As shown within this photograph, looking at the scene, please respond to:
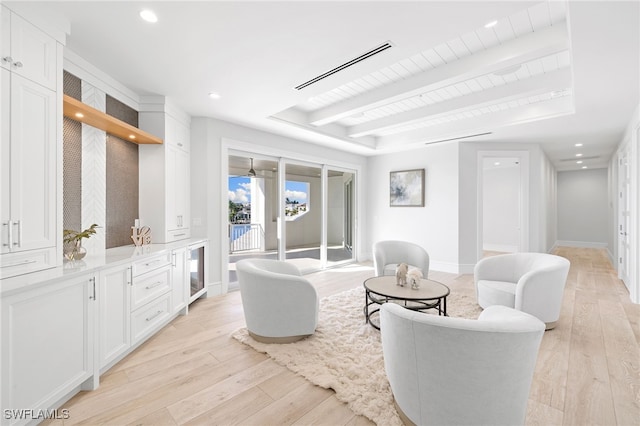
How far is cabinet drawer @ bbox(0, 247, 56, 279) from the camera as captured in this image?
69.7 inches

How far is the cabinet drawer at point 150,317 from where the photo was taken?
8.54 feet

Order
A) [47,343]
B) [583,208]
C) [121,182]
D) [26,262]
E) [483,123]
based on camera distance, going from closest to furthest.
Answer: [47,343] < [26,262] < [121,182] < [483,123] < [583,208]

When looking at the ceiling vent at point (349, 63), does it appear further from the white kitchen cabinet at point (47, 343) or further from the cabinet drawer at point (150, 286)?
the white kitchen cabinet at point (47, 343)

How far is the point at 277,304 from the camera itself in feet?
8.75

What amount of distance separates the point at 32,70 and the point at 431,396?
A: 3.20m

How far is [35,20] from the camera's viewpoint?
1984 mm

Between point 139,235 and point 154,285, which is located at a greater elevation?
point 139,235

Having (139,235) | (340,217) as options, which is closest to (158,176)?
(139,235)

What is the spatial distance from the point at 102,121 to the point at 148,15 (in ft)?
4.11

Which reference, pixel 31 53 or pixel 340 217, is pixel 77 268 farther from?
pixel 340 217

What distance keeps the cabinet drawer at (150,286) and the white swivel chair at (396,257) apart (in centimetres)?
285

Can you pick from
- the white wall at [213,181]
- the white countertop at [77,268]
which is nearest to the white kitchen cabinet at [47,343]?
the white countertop at [77,268]

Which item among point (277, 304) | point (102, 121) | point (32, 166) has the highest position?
point (102, 121)

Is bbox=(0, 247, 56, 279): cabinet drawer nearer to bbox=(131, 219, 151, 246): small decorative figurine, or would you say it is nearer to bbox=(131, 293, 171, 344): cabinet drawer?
bbox=(131, 293, 171, 344): cabinet drawer
